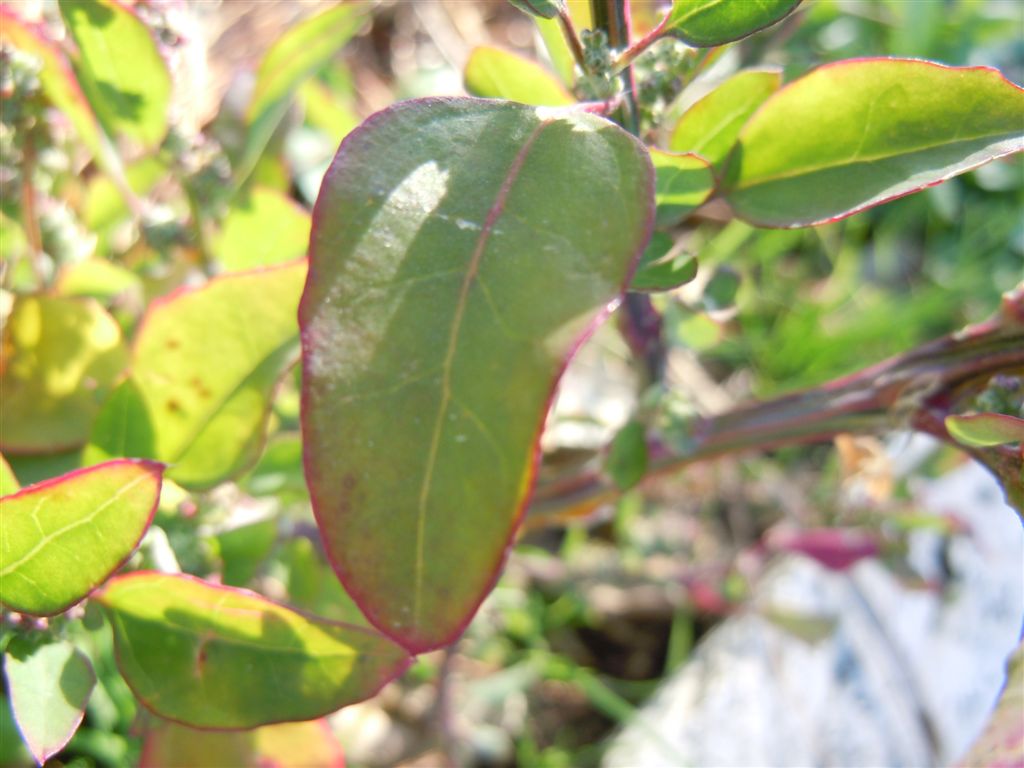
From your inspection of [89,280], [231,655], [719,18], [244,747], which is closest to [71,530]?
[231,655]

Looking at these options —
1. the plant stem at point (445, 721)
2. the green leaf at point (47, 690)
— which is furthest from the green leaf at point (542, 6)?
the plant stem at point (445, 721)

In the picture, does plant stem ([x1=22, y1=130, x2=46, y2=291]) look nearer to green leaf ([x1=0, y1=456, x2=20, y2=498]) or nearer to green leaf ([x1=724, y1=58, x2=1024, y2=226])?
green leaf ([x1=0, y1=456, x2=20, y2=498])

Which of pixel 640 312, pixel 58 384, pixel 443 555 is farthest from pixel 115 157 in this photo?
pixel 443 555

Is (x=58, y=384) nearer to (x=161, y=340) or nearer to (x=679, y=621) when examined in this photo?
(x=161, y=340)

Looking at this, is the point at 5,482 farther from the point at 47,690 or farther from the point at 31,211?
the point at 31,211

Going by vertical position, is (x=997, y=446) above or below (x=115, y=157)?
below

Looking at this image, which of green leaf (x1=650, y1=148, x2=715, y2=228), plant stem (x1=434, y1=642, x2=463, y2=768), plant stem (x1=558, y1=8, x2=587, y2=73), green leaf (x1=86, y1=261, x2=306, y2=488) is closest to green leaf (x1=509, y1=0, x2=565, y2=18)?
plant stem (x1=558, y1=8, x2=587, y2=73)

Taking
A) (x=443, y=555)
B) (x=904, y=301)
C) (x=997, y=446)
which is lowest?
(x=904, y=301)
